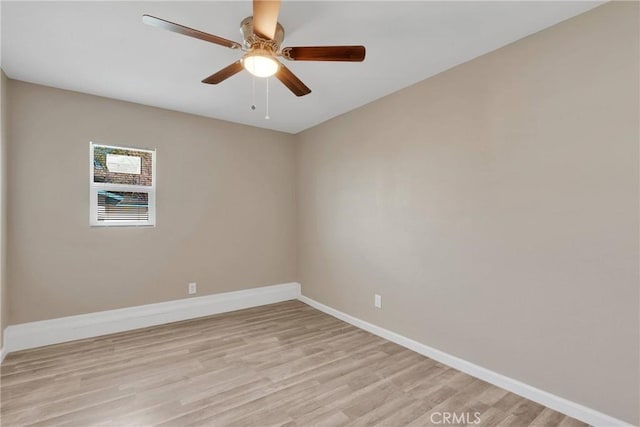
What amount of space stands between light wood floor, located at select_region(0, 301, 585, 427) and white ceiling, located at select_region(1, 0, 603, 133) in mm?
2517

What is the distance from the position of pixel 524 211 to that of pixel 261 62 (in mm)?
2035

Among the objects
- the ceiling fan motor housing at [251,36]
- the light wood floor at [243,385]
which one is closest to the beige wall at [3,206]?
the light wood floor at [243,385]

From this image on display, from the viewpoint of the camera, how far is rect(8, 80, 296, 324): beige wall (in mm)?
2859

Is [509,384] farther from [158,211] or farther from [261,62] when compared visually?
[158,211]

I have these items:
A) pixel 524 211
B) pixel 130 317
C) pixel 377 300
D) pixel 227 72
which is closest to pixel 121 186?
pixel 130 317

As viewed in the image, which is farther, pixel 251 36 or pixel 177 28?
pixel 251 36

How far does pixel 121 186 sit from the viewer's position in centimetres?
332

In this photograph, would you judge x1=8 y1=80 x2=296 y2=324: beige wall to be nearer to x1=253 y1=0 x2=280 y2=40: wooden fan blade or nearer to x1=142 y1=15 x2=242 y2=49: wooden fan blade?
x1=142 y1=15 x2=242 y2=49: wooden fan blade

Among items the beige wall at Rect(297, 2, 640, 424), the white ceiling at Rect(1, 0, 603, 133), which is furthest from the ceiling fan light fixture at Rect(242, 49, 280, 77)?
the beige wall at Rect(297, 2, 640, 424)

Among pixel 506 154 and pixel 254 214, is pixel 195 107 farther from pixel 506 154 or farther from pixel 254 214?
pixel 506 154

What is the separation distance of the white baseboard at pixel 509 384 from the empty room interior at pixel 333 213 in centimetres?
1

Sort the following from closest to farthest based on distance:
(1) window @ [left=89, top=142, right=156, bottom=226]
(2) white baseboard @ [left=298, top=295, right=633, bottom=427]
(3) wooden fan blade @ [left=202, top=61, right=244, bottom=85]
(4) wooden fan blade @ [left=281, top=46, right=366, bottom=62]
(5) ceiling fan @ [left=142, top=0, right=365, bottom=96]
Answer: (5) ceiling fan @ [left=142, top=0, right=365, bottom=96], (4) wooden fan blade @ [left=281, top=46, right=366, bottom=62], (2) white baseboard @ [left=298, top=295, right=633, bottom=427], (3) wooden fan blade @ [left=202, top=61, right=244, bottom=85], (1) window @ [left=89, top=142, right=156, bottom=226]

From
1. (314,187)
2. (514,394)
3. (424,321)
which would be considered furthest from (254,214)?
(514,394)

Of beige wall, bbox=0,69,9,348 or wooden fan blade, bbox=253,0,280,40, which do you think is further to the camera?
beige wall, bbox=0,69,9,348
